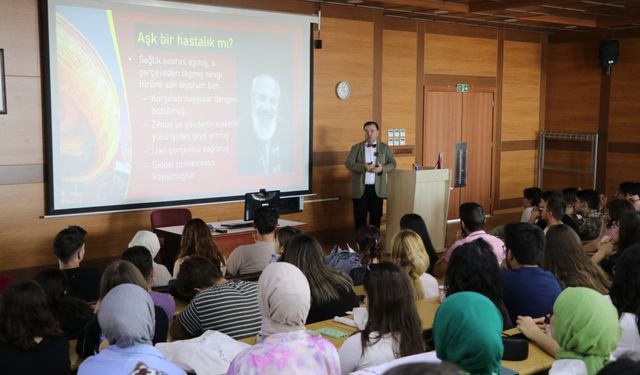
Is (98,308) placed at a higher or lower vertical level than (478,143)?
lower

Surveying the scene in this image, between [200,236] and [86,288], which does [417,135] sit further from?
[86,288]

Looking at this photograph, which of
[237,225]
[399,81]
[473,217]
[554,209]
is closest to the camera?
[473,217]

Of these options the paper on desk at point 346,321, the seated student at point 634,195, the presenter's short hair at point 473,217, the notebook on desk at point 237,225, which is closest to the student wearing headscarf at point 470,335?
the paper on desk at point 346,321

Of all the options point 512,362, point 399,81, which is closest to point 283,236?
point 512,362

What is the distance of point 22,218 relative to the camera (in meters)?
6.95

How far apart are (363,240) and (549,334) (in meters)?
1.56

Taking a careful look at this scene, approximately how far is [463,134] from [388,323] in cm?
887

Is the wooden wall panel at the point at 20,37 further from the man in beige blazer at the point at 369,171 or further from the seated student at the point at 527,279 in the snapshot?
the seated student at the point at 527,279

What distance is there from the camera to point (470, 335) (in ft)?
7.34

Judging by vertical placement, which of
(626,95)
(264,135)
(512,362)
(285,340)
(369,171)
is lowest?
(512,362)

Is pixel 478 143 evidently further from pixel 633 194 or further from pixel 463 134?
pixel 633 194

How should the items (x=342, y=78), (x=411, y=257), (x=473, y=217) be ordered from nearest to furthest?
(x=411, y=257) < (x=473, y=217) < (x=342, y=78)

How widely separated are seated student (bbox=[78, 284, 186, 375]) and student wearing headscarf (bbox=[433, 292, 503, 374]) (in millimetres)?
1058

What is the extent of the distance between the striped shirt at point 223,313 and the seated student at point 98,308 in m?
0.18
